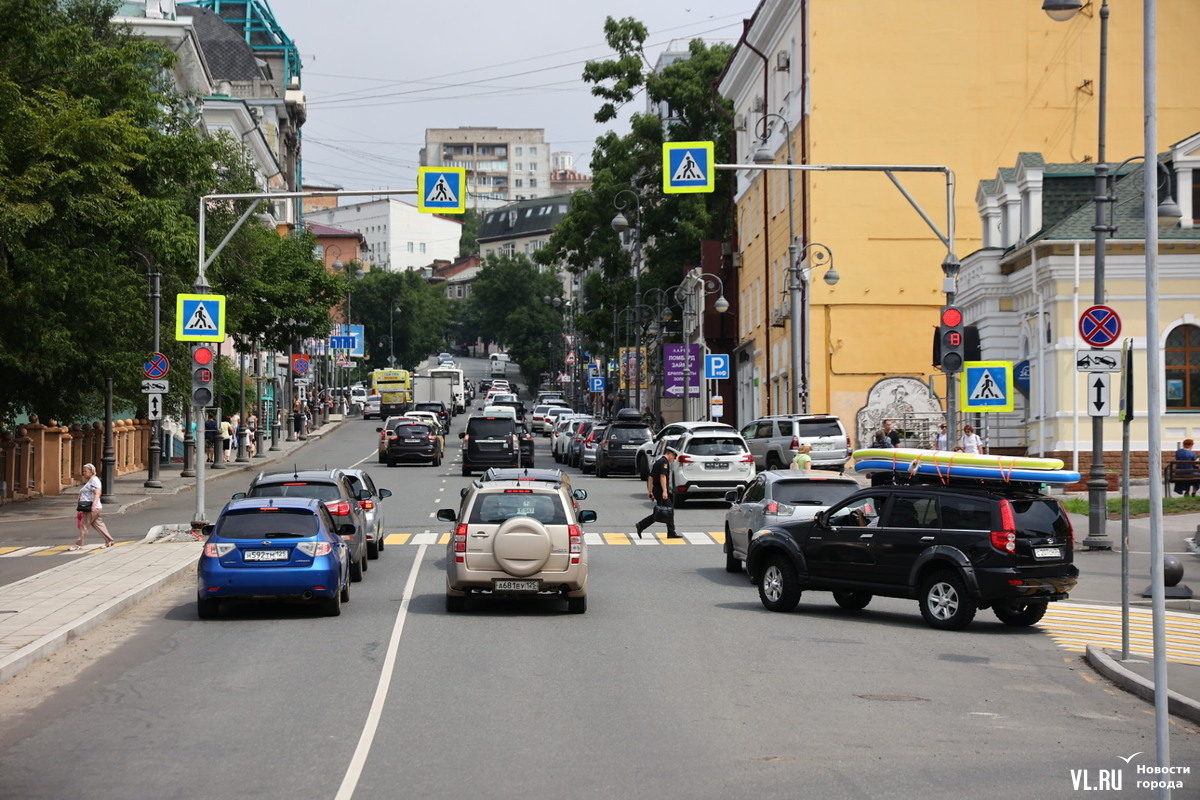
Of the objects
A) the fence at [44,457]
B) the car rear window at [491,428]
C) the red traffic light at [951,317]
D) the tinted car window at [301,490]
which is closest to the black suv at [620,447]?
the car rear window at [491,428]

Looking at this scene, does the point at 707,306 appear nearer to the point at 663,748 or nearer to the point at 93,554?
the point at 93,554

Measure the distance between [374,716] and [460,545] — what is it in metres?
6.24

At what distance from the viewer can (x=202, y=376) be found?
93.9 ft

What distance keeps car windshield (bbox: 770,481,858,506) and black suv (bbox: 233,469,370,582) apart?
19.7 feet

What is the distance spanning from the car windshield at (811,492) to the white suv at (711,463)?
44.5ft

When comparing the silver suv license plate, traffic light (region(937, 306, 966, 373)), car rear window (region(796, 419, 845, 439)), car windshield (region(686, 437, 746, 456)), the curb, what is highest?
traffic light (region(937, 306, 966, 373))

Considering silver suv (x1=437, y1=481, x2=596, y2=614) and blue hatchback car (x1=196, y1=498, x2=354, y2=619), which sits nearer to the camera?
blue hatchback car (x1=196, y1=498, x2=354, y2=619)

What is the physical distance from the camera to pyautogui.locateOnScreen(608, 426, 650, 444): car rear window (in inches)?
1922

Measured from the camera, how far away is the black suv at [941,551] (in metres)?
16.6

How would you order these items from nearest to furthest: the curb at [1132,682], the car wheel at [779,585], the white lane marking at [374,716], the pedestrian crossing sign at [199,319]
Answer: the white lane marking at [374,716] < the curb at [1132,682] < the car wheel at [779,585] < the pedestrian crossing sign at [199,319]

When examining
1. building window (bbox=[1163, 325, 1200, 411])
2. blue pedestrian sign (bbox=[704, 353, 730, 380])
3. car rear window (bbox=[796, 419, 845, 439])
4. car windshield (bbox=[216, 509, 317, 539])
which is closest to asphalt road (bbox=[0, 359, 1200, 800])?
car windshield (bbox=[216, 509, 317, 539])

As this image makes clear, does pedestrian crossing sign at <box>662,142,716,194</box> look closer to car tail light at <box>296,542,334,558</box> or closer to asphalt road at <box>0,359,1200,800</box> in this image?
asphalt road at <box>0,359,1200,800</box>

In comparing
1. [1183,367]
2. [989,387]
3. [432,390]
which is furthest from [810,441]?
[432,390]

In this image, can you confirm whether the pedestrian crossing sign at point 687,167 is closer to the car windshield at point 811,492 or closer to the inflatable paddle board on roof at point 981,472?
the car windshield at point 811,492
